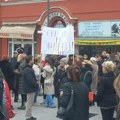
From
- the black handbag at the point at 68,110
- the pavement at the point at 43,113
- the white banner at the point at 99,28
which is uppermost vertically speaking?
the white banner at the point at 99,28

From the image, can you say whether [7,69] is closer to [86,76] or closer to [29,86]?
[29,86]

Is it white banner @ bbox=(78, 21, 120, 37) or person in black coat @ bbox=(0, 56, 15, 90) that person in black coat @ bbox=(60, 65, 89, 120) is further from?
white banner @ bbox=(78, 21, 120, 37)

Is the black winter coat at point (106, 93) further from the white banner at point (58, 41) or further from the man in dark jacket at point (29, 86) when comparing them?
the white banner at point (58, 41)

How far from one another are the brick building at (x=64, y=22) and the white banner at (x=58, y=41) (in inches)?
287

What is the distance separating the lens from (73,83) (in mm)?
6215

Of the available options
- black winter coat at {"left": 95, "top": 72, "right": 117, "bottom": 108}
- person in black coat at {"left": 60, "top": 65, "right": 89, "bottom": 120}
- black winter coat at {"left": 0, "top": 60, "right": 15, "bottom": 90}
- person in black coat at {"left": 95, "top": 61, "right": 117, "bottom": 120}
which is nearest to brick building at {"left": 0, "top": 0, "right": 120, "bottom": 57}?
black winter coat at {"left": 0, "top": 60, "right": 15, "bottom": 90}

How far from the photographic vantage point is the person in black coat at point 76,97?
6074 mm

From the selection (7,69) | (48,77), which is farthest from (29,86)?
(48,77)

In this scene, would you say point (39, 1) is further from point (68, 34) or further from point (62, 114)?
point (62, 114)

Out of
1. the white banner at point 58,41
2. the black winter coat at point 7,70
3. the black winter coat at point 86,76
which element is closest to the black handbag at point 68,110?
the black winter coat at point 86,76

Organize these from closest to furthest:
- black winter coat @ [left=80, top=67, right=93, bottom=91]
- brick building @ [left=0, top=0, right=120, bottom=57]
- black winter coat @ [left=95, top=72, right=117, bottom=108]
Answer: black winter coat @ [left=95, top=72, right=117, bottom=108] < black winter coat @ [left=80, top=67, right=93, bottom=91] < brick building @ [left=0, top=0, right=120, bottom=57]

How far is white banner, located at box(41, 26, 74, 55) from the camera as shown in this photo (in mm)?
12188

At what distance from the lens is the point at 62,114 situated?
19.9ft

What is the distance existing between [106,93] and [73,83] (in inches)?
54.2
